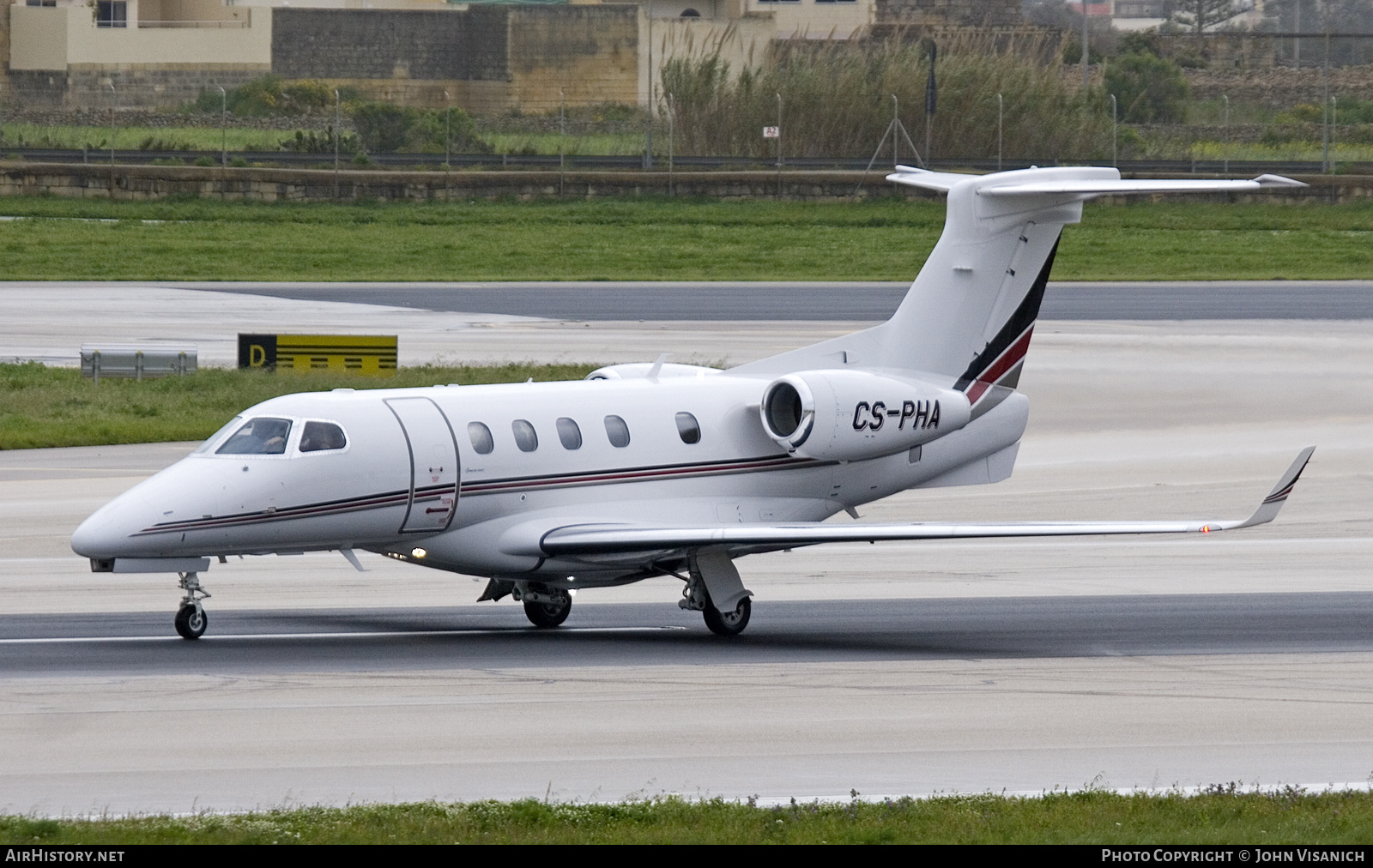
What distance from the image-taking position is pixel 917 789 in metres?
13.1

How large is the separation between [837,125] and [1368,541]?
53899 millimetres

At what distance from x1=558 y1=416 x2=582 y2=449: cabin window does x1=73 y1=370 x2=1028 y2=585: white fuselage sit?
0.02 meters

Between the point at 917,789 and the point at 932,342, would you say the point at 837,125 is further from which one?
the point at 917,789

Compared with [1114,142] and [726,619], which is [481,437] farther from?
[1114,142]

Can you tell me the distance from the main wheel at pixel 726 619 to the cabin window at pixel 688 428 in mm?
1815

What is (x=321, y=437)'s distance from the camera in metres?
18.3

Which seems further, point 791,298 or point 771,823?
point 791,298

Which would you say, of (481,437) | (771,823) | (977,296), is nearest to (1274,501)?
(977,296)

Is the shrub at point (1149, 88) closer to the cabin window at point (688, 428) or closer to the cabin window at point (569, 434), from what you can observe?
the cabin window at point (688, 428)

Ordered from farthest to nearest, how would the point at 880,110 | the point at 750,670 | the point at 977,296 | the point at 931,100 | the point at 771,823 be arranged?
the point at 880,110 → the point at 931,100 → the point at 977,296 → the point at 750,670 → the point at 771,823

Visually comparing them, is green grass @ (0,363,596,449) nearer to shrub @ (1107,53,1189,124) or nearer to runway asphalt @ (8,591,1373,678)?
runway asphalt @ (8,591,1373,678)

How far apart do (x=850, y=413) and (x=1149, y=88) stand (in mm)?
93124

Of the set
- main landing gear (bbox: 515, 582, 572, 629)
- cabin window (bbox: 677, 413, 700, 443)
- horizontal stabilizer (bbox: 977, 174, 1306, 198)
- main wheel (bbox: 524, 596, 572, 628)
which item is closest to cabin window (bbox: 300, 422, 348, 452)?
main landing gear (bbox: 515, 582, 572, 629)

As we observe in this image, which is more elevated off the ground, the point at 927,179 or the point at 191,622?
the point at 927,179
